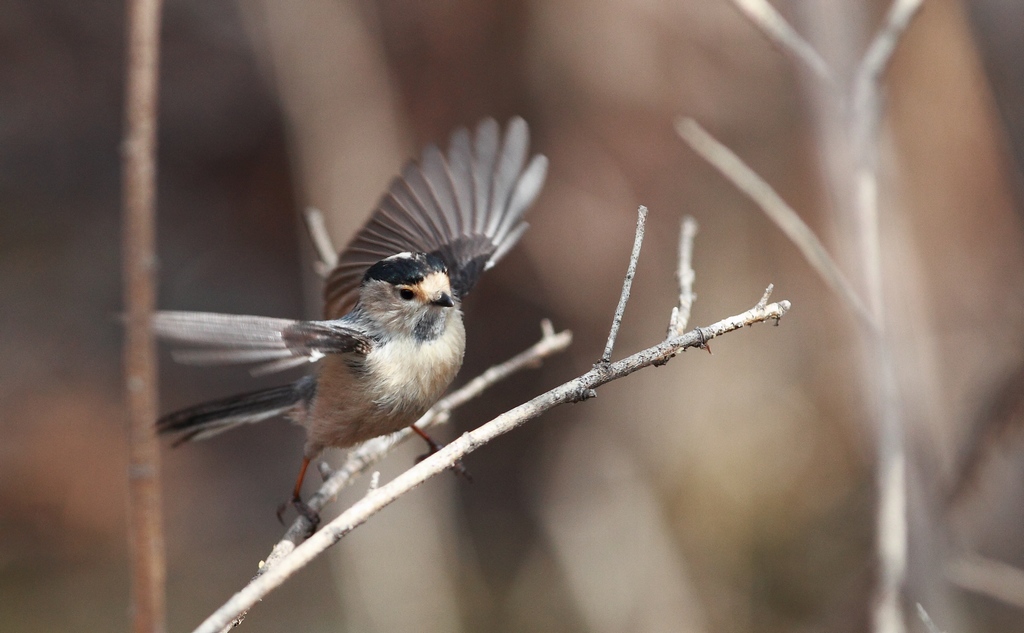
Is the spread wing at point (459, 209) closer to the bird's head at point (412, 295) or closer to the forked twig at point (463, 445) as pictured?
→ the bird's head at point (412, 295)

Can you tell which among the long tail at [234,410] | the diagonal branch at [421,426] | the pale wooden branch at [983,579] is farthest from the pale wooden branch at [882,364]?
the long tail at [234,410]

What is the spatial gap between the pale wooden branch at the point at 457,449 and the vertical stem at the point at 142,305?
24 cm

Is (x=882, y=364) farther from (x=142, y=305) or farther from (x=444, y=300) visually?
(x=142, y=305)

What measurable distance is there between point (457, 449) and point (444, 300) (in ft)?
3.81

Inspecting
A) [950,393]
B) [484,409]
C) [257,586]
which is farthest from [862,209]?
[484,409]

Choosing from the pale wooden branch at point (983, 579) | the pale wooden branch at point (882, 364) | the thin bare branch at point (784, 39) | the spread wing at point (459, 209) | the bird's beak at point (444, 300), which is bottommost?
the pale wooden branch at point (983, 579)

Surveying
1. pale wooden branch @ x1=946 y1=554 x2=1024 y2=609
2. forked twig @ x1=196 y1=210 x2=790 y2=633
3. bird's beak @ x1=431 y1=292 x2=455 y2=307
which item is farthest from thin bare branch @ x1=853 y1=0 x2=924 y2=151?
bird's beak @ x1=431 y1=292 x2=455 y2=307

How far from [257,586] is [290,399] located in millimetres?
1851

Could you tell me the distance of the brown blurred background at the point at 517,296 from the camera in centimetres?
564

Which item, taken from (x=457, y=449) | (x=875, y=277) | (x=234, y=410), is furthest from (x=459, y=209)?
(x=457, y=449)

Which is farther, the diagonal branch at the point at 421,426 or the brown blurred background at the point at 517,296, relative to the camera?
the brown blurred background at the point at 517,296

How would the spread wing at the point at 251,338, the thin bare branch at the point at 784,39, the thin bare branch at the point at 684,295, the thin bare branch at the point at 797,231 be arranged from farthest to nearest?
the thin bare branch at the point at 784,39 < the thin bare branch at the point at 797,231 < the thin bare branch at the point at 684,295 < the spread wing at the point at 251,338

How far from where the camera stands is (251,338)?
2066 millimetres

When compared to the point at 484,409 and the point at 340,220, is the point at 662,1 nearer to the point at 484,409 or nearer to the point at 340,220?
the point at 340,220
